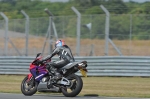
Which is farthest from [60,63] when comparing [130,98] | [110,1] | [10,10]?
[10,10]

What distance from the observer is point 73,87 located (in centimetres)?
1366

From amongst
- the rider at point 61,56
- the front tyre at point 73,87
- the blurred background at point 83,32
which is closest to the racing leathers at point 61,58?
Result: the rider at point 61,56

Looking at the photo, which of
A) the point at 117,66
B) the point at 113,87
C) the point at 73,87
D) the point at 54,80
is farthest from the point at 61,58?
the point at 117,66

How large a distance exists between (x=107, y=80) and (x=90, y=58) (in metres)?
2.33

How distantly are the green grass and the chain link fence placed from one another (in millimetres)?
4279

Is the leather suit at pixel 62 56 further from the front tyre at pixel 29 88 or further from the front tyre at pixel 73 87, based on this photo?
the front tyre at pixel 29 88

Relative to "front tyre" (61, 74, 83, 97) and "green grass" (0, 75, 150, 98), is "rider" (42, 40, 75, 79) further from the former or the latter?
"green grass" (0, 75, 150, 98)

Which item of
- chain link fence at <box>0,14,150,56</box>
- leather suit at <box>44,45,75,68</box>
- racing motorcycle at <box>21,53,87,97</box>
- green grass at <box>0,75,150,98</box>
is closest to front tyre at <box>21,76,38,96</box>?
racing motorcycle at <box>21,53,87,97</box>

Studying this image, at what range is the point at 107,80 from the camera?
19875 millimetres

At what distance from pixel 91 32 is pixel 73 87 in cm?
1183

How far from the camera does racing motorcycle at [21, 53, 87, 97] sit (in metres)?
13.6

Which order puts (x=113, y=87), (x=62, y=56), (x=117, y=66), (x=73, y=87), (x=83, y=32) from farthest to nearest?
(x=83, y=32)
(x=117, y=66)
(x=113, y=87)
(x=62, y=56)
(x=73, y=87)

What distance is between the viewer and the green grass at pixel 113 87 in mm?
14867

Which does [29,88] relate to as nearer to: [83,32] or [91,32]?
[91,32]
